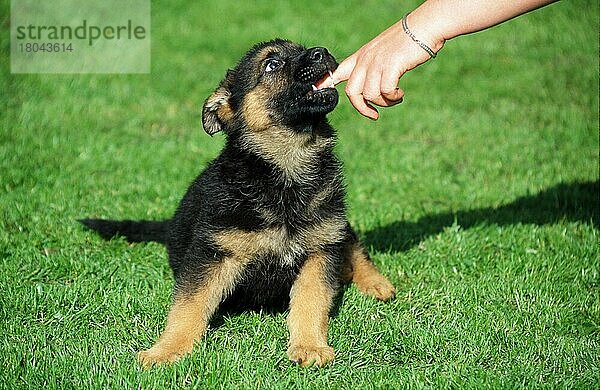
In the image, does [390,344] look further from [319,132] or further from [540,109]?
[540,109]

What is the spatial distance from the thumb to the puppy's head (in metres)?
0.07

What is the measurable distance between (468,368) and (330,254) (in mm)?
977

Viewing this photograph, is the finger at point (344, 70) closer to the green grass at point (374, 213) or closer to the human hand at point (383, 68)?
the human hand at point (383, 68)

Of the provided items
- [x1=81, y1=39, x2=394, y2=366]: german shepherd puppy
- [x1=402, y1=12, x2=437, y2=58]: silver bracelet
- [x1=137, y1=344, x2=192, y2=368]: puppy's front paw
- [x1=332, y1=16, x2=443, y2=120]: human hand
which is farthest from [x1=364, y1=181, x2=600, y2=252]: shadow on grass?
[x1=137, y1=344, x2=192, y2=368]: puppy's front paw

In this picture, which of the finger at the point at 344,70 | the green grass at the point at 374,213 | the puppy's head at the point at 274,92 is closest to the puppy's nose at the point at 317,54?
the puppy's head at the point at 274,92

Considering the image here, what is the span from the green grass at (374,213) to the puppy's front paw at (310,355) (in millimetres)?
57

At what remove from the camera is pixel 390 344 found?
4465mm

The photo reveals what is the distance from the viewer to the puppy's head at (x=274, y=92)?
4.50m

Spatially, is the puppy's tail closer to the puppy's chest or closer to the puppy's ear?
the puppy's ear

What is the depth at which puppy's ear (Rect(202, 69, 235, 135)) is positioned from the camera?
4797mm

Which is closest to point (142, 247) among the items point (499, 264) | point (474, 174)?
point (499, 264)

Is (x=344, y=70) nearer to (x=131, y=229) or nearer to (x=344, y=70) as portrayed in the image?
(x=344, y=70)

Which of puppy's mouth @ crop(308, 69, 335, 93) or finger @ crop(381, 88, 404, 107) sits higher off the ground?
puppy's mouth @ crop(308, 69, 335, 93)

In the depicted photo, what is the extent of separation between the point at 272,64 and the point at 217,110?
44 cm
